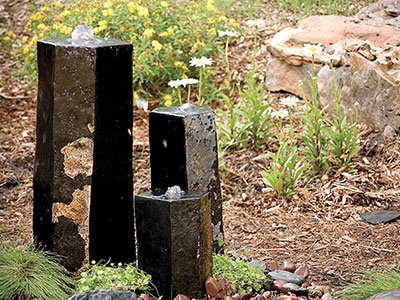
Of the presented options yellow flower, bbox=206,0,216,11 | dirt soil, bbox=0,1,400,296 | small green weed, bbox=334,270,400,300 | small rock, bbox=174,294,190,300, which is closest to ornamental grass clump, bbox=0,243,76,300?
small rock, bbox=174,294,190,300

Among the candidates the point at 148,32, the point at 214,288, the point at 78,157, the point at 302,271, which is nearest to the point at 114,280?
the point at 214,288

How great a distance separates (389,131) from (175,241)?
2845 millimetres

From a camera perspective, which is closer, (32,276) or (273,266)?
(32,276)

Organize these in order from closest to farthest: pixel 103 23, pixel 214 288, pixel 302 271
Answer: pixel 214 288 < pixel 302 271 < pixel 103 23

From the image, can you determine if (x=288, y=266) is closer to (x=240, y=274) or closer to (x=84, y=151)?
(x=240, y=274)

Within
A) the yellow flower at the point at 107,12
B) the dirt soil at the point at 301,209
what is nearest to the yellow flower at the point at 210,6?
the yellow flower at the point at 107,12

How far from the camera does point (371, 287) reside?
154 inches

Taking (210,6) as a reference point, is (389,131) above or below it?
below

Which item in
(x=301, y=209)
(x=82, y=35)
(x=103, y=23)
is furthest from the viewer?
(x=103, y=23)

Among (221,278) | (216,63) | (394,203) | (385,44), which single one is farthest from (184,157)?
(216,63)

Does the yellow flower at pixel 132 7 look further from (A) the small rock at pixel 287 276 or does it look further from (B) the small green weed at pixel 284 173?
(A) the small rock at pixel 287 276

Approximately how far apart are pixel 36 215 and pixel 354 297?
5.02 feet

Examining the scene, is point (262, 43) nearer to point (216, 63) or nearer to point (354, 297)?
point (216, 63)

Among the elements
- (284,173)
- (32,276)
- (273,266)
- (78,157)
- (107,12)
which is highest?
(107,12)
